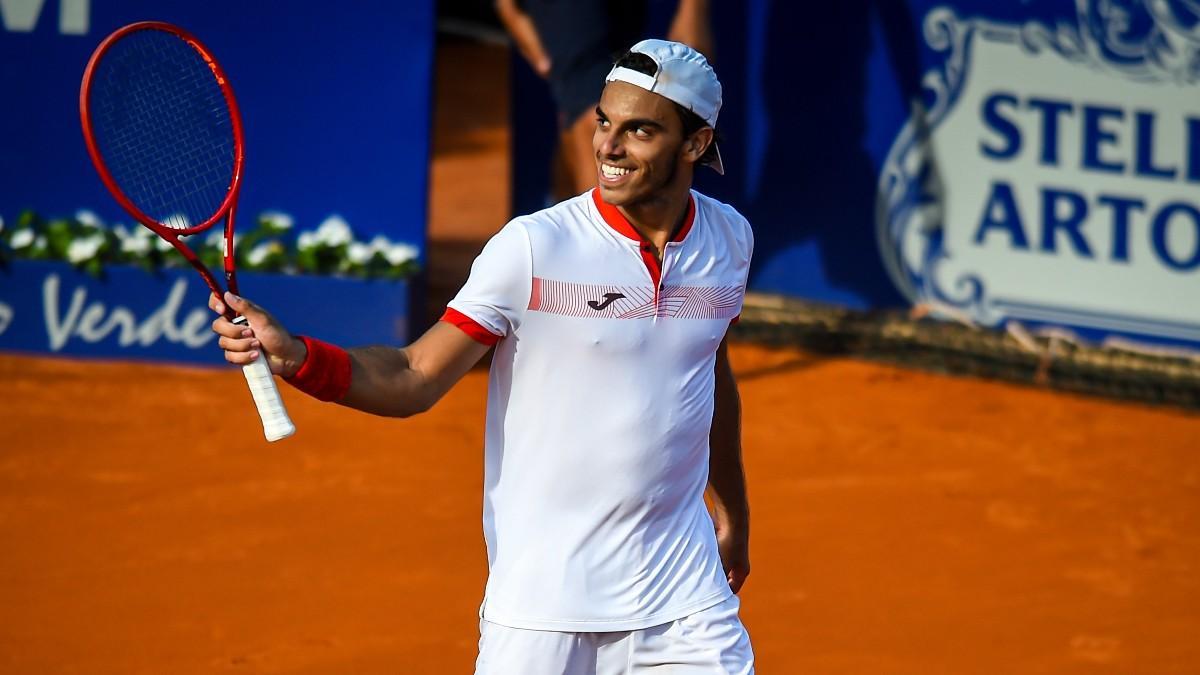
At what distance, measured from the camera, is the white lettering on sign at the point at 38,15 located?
837cm

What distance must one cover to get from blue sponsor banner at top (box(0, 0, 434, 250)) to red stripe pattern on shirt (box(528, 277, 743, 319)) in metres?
5.15

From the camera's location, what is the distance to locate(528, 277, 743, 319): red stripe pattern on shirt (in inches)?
124

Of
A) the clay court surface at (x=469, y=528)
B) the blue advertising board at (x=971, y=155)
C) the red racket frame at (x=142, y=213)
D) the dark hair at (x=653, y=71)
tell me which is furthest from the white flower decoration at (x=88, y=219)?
the dark hair at (x=653, y=71)

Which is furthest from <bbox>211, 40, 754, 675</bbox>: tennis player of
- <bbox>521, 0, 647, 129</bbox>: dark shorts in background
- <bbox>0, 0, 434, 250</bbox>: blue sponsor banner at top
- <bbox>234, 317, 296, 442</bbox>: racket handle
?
<bbox>0, 0, 434, 250</bbox>: blue sponsor banner at top

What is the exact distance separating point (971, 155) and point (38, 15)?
16.0ft

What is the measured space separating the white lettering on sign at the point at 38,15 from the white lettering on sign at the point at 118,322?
1.27 m

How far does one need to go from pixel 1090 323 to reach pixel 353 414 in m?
3.91

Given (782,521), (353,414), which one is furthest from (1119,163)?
(353,414)

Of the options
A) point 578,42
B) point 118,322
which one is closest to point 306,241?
point 118,322

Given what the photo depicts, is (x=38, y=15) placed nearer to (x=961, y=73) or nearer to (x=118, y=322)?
(x=118, y=322)

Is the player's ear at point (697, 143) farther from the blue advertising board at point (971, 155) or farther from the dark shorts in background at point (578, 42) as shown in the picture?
the blue advertising board at point (971, 155)

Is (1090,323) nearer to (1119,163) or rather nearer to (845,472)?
(1119,163)

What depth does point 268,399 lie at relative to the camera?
2818 millimetres

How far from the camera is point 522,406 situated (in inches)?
125
